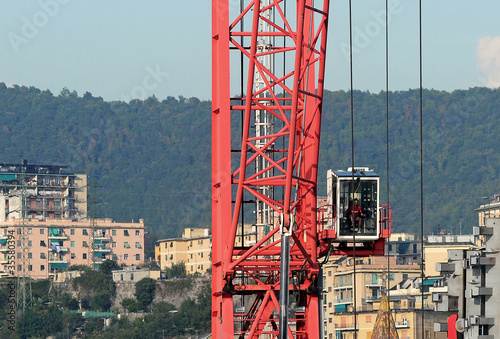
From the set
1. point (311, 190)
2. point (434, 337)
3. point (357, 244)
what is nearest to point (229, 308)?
point (311, 190)

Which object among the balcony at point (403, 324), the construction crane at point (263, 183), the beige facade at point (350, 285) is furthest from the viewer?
the beige facade at point (350, 285)

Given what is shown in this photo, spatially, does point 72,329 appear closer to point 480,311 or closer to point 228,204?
point 228,204

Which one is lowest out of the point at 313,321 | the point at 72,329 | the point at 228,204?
the point at 72,329

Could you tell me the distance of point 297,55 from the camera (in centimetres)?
4606

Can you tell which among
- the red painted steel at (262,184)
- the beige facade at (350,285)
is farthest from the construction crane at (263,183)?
the beige facade at (350,285)

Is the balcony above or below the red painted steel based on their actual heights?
below

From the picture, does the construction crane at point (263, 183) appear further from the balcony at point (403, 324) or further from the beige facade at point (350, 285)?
the beige facade at point (350, 285)

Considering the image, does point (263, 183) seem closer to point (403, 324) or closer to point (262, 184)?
point (262, 184)

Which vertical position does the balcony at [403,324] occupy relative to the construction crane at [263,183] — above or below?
below

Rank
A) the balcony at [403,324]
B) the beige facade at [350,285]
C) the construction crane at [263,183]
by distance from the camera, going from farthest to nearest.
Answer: the beige facade at [350,285]
the balcony at [403,324]
the construction crane at [263,183]

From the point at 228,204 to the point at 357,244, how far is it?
10.8m

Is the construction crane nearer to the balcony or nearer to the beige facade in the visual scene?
the balcony

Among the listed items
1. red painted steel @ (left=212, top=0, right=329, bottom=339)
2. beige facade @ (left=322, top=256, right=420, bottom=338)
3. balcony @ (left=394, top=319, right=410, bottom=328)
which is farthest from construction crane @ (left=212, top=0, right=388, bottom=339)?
beige facade @ (left=322, top=256, right=420, bottom=338)

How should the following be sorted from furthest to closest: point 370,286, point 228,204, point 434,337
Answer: point 370,286, point 434,337, point 228,204
